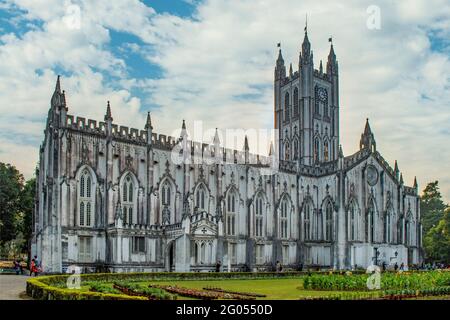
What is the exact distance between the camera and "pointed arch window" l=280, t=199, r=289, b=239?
2576 inches

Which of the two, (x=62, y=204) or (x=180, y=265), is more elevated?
(x=62, y=204)

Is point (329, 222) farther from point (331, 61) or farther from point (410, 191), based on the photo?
point (331, 61)

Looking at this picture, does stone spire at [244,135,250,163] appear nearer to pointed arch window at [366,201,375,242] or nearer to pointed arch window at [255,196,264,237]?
pointed arch window at [255,196,264,237]

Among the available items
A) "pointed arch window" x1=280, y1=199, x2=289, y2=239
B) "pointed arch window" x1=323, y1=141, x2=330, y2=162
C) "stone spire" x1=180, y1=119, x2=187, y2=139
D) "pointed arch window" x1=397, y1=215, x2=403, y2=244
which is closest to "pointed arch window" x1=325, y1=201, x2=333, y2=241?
"pointed arch window" x1=280, y1=199, x2=289, y2=239

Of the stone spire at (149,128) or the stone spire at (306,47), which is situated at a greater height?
the stone spire at (306,47)

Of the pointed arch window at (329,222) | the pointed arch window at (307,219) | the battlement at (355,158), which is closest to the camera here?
the pointed arch window at (307,219)

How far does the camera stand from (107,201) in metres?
50.5

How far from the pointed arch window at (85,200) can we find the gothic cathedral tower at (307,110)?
38499mm

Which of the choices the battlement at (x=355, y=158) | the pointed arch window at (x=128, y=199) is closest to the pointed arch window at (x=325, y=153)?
the battlement at (x=355, y=158)

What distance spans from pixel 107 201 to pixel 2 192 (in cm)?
1819

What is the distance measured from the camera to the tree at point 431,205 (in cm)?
10850

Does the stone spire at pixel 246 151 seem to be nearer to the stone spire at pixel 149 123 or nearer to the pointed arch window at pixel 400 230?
the stone spire at pixel 149 123

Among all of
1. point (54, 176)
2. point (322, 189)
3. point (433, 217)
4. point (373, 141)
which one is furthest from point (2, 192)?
point (433, 217)
